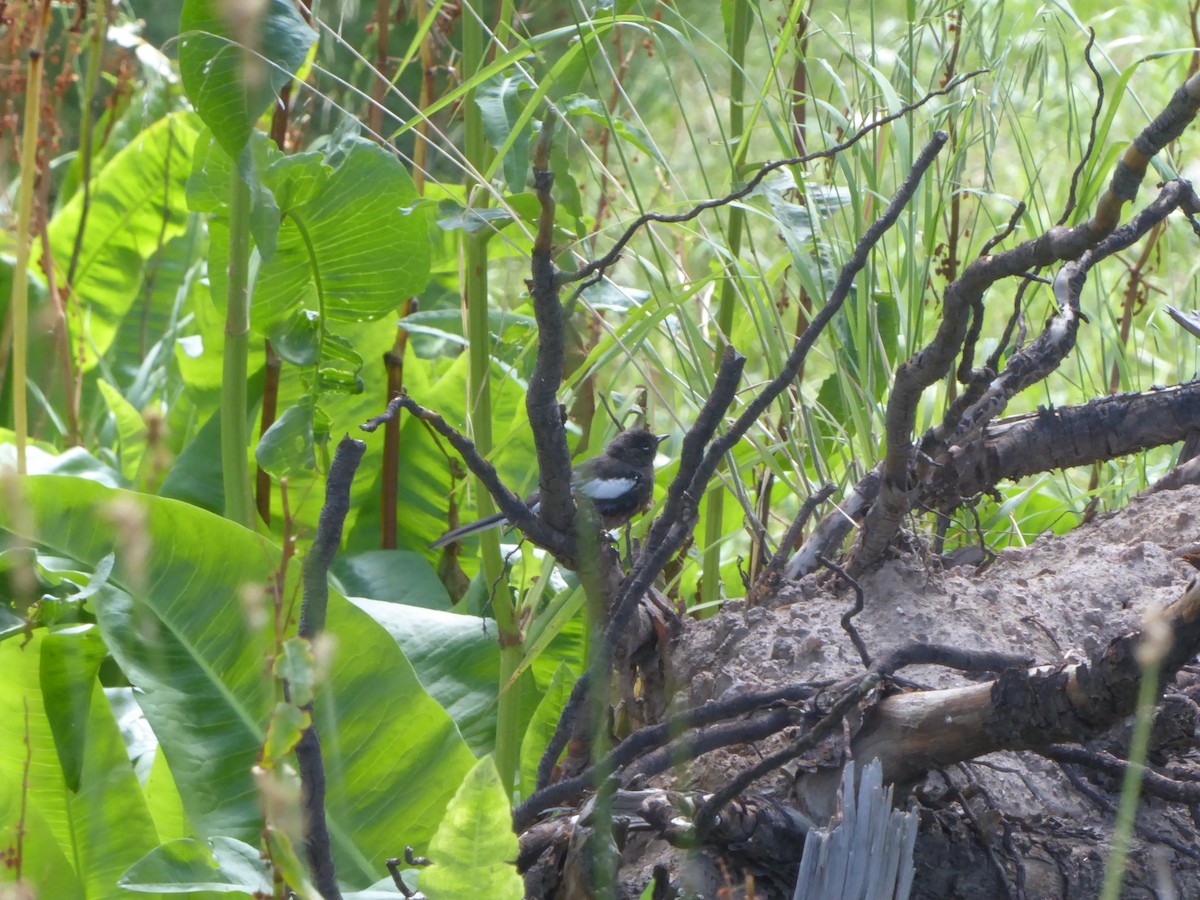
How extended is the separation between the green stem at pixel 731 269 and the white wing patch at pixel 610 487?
0.67 ft

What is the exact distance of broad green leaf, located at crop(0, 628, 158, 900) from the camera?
1.52 meters

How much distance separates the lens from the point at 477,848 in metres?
1.03

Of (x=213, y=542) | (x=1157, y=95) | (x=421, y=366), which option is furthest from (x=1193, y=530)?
(x=1157, y=95)

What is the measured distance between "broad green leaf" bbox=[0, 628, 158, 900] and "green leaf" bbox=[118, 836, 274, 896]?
23 centimetres

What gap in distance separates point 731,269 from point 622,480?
0.64 m

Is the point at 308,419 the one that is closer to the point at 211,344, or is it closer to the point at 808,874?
the point at 211,344

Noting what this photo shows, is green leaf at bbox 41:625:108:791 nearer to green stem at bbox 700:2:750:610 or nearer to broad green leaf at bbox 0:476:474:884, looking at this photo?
broad green leaf at bbox 0:476:474:884

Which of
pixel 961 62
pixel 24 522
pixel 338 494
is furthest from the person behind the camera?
pixel 961 62

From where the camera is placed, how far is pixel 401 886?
3.76ft

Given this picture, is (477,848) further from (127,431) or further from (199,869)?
(127,431)

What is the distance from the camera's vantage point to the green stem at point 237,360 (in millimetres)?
1703

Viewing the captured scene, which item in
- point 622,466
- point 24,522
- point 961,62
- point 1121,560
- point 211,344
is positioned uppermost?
point 961,62

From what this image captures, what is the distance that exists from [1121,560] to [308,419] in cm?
121

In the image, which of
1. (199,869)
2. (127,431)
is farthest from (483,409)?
(127,431)
